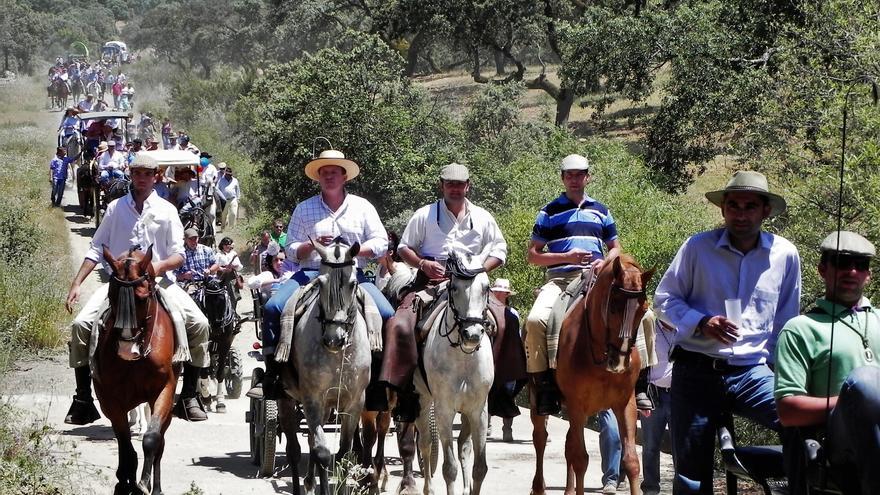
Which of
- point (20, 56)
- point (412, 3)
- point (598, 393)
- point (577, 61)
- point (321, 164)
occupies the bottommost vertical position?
point (598, 393)

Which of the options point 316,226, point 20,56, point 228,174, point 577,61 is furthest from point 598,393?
point 20,56

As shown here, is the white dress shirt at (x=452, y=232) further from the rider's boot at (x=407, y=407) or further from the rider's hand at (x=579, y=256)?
the rider's boot at (x=407, y=407)

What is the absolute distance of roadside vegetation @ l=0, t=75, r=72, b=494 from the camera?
384 inches

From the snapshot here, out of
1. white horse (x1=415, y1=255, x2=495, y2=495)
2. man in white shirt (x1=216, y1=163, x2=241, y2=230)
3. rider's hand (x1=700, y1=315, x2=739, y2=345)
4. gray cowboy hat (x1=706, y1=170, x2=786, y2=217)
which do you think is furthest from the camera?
man in white shirt (x1=216, y1=163, x2=241, y2=230)

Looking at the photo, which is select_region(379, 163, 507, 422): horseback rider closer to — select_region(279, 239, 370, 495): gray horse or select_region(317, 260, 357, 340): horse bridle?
select_region(279, 239, 370, 495): gray horse

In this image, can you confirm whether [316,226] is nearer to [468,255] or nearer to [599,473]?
[468,255]

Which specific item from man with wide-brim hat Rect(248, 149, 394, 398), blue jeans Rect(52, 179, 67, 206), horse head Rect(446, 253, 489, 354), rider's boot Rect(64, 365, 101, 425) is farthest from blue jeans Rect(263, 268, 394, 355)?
blue jeans Rect(52, 179, 67, 206)

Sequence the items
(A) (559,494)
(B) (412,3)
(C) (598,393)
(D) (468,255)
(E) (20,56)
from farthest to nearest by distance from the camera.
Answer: (E) (20,56), (B) (412,3), (A) (559,494), (D) (468,255), (C) (598,393)

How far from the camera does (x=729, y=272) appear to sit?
7398 millimetres

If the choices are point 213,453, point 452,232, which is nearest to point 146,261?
point 452,232

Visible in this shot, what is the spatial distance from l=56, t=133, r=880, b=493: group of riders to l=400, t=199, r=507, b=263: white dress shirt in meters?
0.01

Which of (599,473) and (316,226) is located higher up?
(316,226)

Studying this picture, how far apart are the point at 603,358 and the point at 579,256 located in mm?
1266

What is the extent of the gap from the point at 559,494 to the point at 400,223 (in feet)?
61.0
